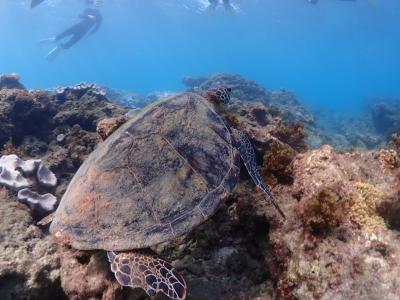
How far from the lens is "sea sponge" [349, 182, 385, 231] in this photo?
2898 millimetres

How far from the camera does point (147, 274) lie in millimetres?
2742

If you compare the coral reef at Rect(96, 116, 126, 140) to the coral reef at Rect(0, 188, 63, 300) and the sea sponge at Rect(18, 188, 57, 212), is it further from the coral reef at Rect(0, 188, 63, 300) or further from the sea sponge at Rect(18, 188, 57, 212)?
the coral reef at Rect(0, 188, 63, 300)

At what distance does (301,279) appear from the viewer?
8.87 feet

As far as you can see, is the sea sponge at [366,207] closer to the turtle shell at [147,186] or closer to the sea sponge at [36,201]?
the turtle shell at [147,186]

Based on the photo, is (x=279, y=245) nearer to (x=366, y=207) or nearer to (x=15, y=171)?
A: (x=366, y=207)

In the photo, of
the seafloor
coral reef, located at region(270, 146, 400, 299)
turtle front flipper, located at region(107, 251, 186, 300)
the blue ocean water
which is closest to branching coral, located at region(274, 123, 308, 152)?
the seafloor

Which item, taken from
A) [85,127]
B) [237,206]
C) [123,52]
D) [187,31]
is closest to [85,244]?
[237,206]

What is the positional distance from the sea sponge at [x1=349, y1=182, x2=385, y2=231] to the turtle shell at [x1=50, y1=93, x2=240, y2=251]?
1.31 metres

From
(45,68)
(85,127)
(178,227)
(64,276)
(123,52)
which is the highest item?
(178,227)

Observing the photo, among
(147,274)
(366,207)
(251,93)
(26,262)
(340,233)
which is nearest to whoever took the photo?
(147,274)

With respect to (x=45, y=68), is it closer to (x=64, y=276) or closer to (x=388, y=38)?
(x=388, y=38)

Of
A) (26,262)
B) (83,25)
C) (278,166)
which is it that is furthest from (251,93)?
(26,262)

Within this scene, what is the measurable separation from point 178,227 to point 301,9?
54.6 metres

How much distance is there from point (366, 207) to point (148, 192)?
2.23 meters
